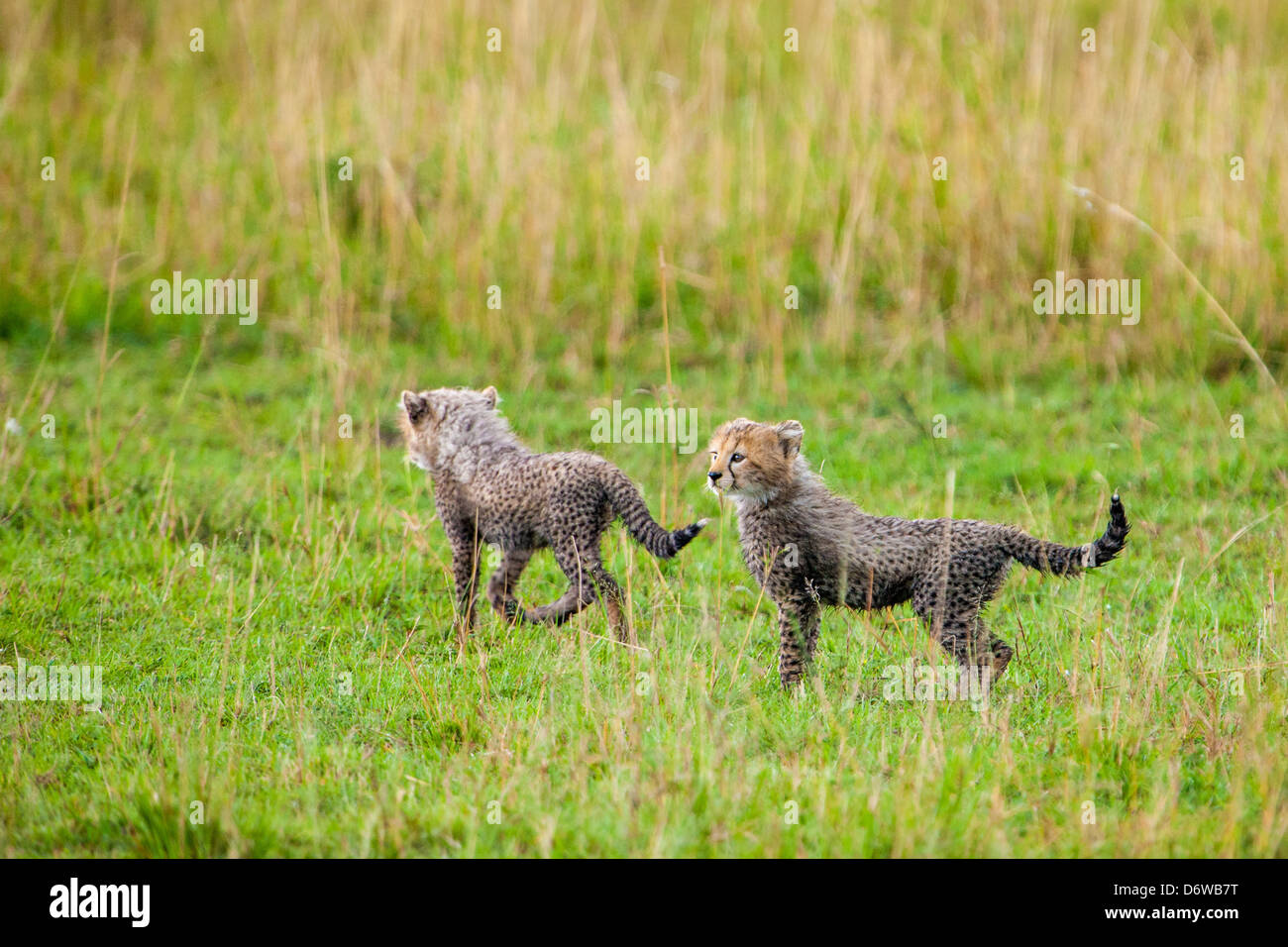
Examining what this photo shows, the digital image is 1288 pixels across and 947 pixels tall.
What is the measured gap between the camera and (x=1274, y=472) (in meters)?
7.15

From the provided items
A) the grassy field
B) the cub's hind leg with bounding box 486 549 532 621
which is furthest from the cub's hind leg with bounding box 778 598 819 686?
the cub's hind leg with bounding box 486 549 532 621

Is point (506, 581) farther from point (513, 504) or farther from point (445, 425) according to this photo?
point (445, 425)

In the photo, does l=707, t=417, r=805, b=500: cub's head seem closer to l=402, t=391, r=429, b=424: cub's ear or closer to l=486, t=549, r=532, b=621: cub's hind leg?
l=486, t=549, r=532, b=621: cub's hind leg

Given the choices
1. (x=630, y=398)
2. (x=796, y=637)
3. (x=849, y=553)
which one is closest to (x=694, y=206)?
(x=630, y=398)

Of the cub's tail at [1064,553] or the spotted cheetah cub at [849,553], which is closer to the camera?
the cub's tail at [1064,553]

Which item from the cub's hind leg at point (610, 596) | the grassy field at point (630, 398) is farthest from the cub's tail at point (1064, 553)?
the cub's hind leg at point (610, 596)

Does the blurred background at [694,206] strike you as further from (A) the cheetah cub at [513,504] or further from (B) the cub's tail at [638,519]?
(B) the cub's tail at [638,519]

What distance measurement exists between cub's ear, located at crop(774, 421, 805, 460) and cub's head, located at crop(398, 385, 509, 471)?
127cm

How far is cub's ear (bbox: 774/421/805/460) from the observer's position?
535 centimetres

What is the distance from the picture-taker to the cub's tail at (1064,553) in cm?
480

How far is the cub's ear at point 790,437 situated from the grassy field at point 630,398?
0.45 metres

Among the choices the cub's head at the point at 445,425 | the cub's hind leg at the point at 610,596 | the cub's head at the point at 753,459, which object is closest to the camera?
the cub's head at the point at 753,459
